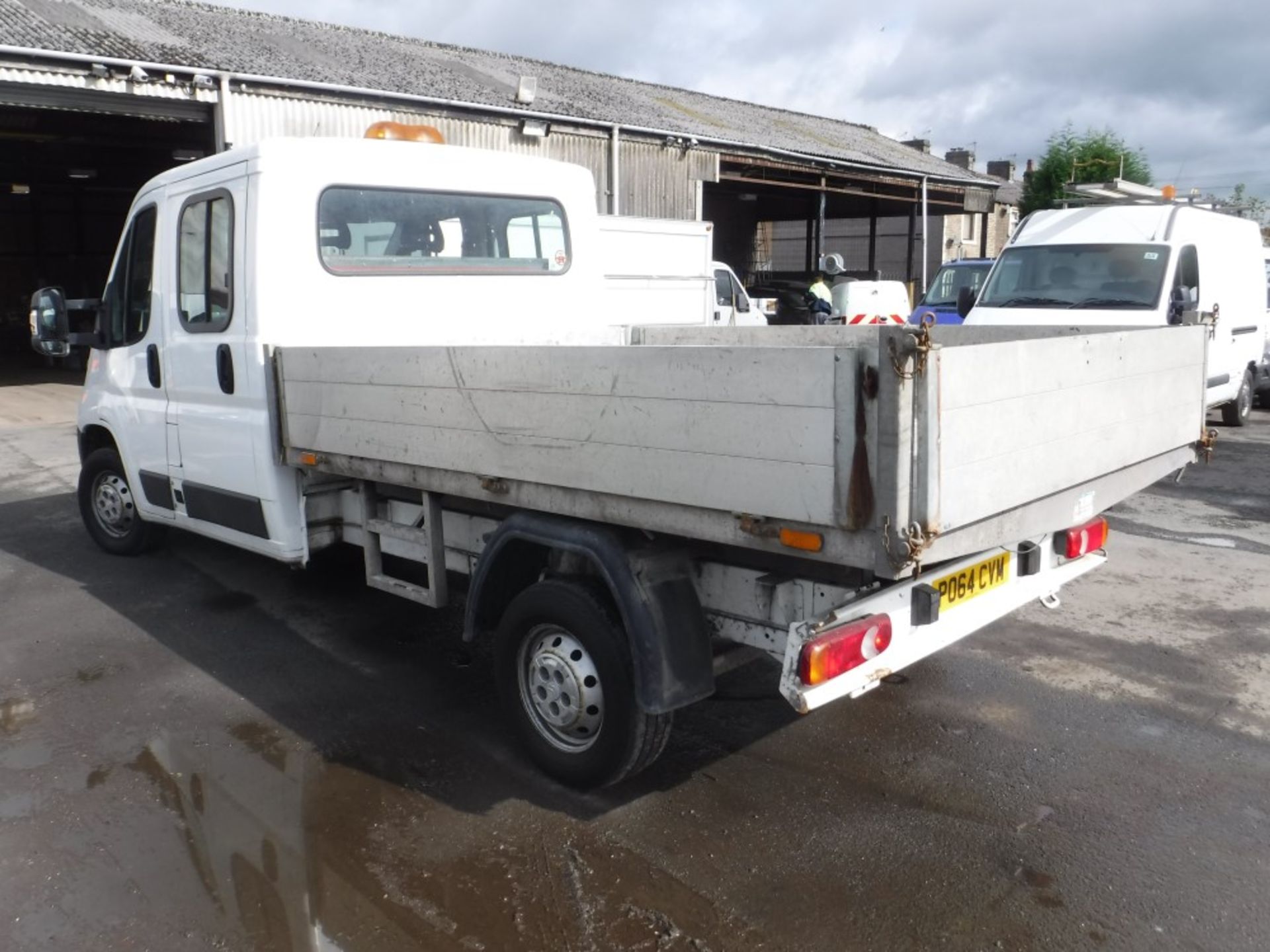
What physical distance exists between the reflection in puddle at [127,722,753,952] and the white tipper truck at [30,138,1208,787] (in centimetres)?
41

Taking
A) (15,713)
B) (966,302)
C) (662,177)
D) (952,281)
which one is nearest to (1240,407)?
(966,302)

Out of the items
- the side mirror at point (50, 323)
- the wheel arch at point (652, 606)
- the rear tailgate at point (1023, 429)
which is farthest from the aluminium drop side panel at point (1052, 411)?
the side mirror at point (50, 323)

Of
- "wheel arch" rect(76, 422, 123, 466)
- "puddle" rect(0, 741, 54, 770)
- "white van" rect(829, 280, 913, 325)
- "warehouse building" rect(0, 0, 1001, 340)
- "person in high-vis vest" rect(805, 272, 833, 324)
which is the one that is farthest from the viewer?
"white van" rect(829, 280, 913, 325)

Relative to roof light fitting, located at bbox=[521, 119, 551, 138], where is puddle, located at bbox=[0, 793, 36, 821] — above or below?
below

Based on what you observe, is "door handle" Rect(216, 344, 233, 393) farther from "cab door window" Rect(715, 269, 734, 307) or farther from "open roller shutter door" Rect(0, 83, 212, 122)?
"cab door window" Rect(715, 269, 734, 307)

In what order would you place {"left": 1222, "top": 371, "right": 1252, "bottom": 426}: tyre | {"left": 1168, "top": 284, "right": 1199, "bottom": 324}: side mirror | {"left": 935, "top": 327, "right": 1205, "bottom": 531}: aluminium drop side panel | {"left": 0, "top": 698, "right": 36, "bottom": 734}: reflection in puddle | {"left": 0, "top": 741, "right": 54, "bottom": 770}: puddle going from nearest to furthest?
1. {"left": 935, "top": 327, "right": 1205, "bottom": 531}: aluminium drop side panel
2. {"left": 0, "top": 741, "right": 54, "bottom": 770}: puddle
3. {"left": 0, "top": 698, "right": 36, "bottom": 734}: reflection in puddle
4. {"left": 1168, "top": 284, "right": 1199, "bottom": 324}: side mirror
5. {"left": 1222, "top": 371, "right": 1252, "bottom": 426}: tyre

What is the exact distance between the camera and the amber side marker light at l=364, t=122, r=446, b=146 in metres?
5.54

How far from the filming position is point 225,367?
5141 millimetres

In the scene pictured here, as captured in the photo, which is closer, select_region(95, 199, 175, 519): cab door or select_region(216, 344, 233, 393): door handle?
select_region(216, 344, 233, 393): door handle

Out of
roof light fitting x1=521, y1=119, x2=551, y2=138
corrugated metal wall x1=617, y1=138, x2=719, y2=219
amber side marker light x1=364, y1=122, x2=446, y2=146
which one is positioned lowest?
amber side marker light x1=364, y1=122, x2=446, y2=146

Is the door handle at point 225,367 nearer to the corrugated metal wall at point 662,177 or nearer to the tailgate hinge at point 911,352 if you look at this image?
the tailgate hinge at point 911,352

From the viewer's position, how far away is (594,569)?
374 centimetres

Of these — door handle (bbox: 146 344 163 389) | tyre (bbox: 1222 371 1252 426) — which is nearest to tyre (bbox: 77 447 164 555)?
door handle (bbox: 146 344 163 389)

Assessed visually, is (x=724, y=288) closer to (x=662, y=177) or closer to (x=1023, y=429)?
(x=662, y=177)
